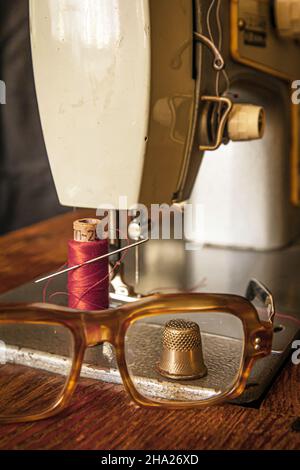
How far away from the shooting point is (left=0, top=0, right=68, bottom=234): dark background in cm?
149

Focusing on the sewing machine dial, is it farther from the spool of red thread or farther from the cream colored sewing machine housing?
the spool of red thread

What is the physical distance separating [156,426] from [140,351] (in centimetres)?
12

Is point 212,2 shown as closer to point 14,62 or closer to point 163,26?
point 163,26

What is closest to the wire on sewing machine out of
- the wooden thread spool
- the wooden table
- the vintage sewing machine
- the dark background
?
the vintage sewing machine

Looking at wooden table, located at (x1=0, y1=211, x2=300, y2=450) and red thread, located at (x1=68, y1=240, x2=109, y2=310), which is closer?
wooden table, located at (x1=0, y1=211, x2=300, y2=450)

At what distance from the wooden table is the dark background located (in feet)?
3.54

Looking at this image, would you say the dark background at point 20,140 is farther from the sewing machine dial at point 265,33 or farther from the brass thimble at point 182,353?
the brass thimble at point 182,353

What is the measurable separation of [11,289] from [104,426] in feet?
1.21

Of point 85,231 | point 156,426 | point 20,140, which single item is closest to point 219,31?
point 85,231

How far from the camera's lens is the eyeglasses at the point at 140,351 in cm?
51

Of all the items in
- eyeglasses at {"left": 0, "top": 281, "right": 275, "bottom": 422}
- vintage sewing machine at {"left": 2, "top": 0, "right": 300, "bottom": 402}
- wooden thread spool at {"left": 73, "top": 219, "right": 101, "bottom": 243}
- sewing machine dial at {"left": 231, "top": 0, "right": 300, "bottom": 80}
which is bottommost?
eyeglasses at {"left": 0, "top": 281, "right": 275, "bottom": 422}

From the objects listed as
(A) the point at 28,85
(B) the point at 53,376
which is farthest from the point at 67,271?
(A) the point at 28,85

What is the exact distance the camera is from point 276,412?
52cm
